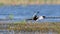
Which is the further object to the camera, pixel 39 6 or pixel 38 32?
pixel 39 6

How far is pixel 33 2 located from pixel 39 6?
24.7 inches

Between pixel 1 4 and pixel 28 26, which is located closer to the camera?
pixel 28 26

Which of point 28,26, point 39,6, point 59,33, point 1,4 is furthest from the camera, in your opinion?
point 39,6

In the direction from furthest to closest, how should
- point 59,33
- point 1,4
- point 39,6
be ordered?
point 39,6 < point 1,4 < point 59,33

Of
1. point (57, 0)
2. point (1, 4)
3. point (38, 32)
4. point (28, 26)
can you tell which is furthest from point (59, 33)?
point (57, 0)

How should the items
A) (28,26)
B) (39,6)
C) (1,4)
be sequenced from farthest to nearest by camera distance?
(39,6) → (1,4) → (28,26)

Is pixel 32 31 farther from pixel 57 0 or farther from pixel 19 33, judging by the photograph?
pixel 57 0

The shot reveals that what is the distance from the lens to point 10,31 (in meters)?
8.43

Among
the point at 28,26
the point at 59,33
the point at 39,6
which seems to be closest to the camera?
the point at 59,33

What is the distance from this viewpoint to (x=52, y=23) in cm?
945

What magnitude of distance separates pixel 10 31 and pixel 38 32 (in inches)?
31.4

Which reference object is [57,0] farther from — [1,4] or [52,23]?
[52,23]

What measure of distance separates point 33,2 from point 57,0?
1318mm

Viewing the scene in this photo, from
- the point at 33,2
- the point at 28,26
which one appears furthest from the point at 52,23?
the point at 33,2
